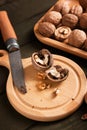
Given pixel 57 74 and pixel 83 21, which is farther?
pixel 83 21

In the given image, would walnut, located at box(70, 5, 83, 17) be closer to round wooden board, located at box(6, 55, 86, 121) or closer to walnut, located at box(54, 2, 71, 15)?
walnut, located at box(54, 2, 71, 15)

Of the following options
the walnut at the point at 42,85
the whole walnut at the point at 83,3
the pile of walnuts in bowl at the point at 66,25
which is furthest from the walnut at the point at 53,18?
the walnut at the point at 42,85

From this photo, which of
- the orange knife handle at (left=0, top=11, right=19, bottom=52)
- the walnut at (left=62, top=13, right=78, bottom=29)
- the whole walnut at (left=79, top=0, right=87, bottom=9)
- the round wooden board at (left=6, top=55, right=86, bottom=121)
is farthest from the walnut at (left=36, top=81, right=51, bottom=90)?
the whole walnut at (left=79, top=0, right=87, bottom=9)

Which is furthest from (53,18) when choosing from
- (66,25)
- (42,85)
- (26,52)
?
(42,85)

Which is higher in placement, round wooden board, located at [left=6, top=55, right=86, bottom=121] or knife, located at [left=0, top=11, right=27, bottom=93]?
knife, located at [left=0, top=11, right=27, bottom=93]

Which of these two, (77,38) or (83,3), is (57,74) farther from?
(83,3)
